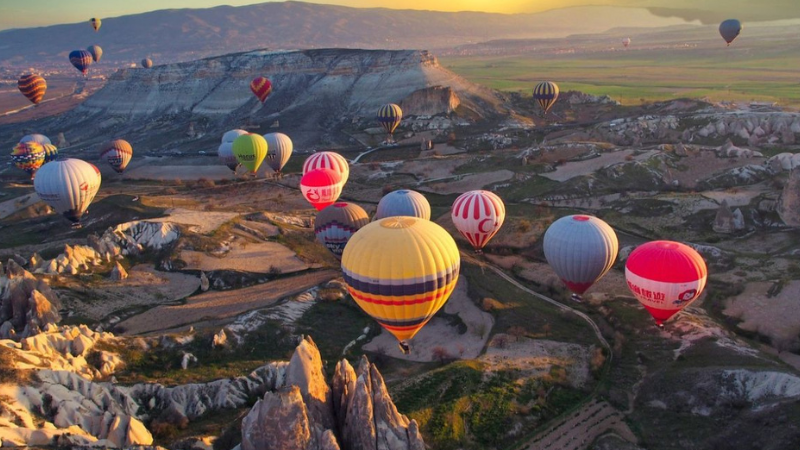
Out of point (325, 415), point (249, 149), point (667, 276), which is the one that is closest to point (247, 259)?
point (325, 415)

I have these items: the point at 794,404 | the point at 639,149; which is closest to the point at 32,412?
the point at 794,404

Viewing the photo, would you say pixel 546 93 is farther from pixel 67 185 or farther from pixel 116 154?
pixel 67 185

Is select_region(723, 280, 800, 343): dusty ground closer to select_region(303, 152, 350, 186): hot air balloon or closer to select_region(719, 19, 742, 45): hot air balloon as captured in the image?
select_region(303, 152, 350, 186): hot air balloon

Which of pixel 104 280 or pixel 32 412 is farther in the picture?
pixel 104 280

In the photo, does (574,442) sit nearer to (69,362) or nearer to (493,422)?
(493,422)

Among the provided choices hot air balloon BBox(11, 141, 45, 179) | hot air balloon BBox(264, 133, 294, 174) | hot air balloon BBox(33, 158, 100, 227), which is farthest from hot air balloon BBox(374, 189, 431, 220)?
hot air balloon BBox(11, 141, 45, 179)

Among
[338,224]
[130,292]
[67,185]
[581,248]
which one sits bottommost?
[130,292]

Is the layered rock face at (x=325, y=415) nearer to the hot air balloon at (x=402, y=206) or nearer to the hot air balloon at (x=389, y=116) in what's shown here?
the hot air balloon at (x=402, y=206)
